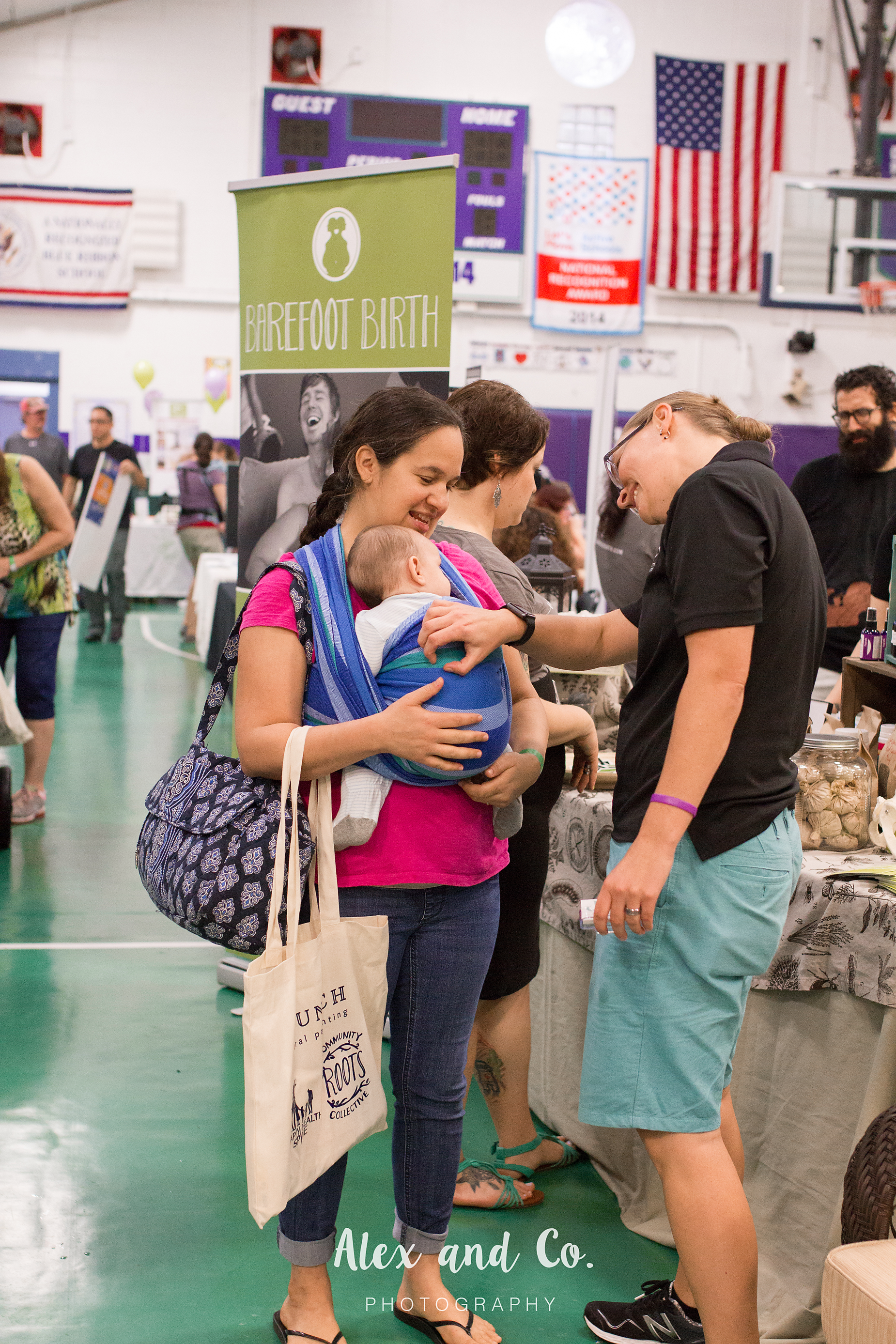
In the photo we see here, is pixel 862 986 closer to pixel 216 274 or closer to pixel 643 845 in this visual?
pixel 643 845

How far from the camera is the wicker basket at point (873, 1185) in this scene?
157 centimetres

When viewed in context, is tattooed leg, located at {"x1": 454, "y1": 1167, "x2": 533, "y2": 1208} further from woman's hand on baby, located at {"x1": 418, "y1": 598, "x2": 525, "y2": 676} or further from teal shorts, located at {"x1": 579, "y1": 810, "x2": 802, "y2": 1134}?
woman's hand on baby, located at {"x1": 418, "y1": 598, "x2": 525, "y2": 676}

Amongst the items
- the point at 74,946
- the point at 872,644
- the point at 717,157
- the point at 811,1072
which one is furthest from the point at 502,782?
the point at 717,157

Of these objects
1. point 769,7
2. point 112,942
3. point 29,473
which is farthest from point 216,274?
point 112,942

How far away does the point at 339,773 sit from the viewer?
5.44 ft

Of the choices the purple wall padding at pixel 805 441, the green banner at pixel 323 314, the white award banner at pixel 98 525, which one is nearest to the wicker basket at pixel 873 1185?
the green banner at pixel 323 314

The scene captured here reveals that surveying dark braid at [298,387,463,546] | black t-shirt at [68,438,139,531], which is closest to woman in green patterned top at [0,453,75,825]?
dark braid at [298,387,463,546]

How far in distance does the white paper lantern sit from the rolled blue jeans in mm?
8024

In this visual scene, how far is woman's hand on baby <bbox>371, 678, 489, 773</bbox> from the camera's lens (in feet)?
5.05

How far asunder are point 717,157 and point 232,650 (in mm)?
14104

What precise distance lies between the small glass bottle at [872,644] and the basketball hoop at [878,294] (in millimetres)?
8811

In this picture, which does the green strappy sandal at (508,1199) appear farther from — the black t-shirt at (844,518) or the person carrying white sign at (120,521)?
the person carrying white sign at (120,521)

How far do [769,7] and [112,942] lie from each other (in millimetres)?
14081

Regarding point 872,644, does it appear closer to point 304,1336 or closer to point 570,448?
point 304,1336
